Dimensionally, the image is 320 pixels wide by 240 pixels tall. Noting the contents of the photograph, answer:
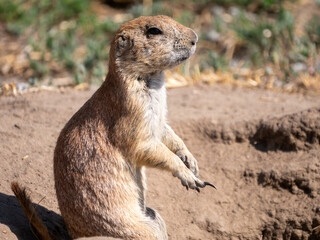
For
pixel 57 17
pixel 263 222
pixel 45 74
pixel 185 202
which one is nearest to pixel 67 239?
pixel 185 202

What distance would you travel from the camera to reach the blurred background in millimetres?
7426

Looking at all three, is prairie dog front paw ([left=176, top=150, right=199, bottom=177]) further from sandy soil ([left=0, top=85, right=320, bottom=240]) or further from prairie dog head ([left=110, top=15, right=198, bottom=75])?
prairie dog head ([left=110, top=15, right=198, bottom=75])

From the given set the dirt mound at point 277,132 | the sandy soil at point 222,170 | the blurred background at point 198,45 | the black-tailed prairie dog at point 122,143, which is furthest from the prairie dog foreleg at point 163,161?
the blurred background at point 198,45

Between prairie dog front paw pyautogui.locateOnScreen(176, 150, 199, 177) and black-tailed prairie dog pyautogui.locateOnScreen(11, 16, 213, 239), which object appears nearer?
black-tailed prairie dog pyautogui.locateOnScreen(11, 16, 213, 239)

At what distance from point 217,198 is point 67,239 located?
1.64 m

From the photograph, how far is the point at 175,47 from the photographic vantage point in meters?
3.94

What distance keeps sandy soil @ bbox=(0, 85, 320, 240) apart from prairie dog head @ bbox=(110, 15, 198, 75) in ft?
4.90

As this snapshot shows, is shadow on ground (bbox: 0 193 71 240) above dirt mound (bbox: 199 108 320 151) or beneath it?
beneath

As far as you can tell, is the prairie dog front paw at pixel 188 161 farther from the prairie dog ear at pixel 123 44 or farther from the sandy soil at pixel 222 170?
the prairie dog ear at pixel 123 44

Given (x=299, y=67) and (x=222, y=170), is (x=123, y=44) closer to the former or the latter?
(x=222, y=170)

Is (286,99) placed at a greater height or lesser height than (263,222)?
greater

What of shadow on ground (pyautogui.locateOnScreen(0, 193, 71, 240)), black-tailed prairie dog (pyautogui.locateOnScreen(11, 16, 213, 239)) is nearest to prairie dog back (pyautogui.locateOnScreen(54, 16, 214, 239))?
black-tailed prairie dog (pyautogui.locateOnScreen(11, 16, 213, 239))

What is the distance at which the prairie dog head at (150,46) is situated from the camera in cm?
392

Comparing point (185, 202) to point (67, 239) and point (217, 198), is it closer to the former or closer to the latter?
point (217, 198)
